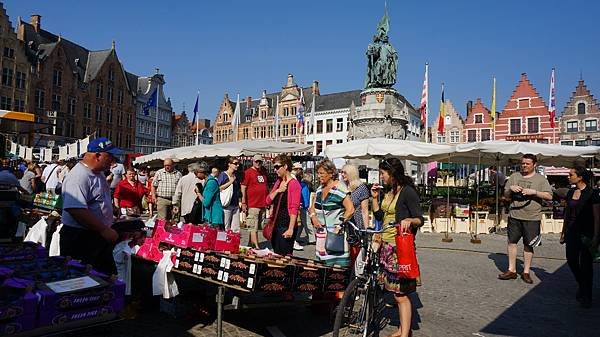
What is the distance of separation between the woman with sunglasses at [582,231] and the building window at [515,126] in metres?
48.9

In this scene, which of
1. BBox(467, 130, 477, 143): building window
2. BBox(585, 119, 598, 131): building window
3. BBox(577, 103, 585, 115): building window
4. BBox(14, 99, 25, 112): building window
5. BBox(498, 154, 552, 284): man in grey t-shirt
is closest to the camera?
BBox(498, 154, 552, 284): man in grey t-shirt

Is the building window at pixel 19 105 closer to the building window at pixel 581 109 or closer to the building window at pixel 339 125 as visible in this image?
the building window at pixel 339 125

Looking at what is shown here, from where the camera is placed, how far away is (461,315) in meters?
5.37

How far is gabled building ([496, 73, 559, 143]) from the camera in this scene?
48750 mm

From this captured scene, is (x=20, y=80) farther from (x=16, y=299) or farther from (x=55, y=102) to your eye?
(x=16, y=299)

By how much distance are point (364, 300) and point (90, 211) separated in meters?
2.56

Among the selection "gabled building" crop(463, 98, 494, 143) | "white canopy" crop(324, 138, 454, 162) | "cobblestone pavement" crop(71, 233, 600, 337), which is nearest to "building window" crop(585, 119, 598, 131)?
"gabled building" crop(463, 98, 494, 143)

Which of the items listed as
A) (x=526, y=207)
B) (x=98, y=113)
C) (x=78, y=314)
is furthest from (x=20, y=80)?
(x=78, y=314)

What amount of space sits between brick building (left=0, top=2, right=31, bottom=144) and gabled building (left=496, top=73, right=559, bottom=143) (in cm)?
5222

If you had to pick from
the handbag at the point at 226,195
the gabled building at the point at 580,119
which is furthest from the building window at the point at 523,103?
the handbag at the point at 226,195

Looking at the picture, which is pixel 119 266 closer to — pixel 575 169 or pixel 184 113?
pixel 575 169

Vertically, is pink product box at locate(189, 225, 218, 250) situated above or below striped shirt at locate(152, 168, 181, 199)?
below

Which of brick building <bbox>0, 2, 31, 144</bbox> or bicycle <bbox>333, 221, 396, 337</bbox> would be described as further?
brick building <bbox>0, 2, 31, 144</bbox>

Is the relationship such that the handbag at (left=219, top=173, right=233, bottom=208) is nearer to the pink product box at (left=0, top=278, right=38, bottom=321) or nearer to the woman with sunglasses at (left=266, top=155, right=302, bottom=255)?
the woman with sunglasses at (left=266, top=155, right=302, bottom=255)
